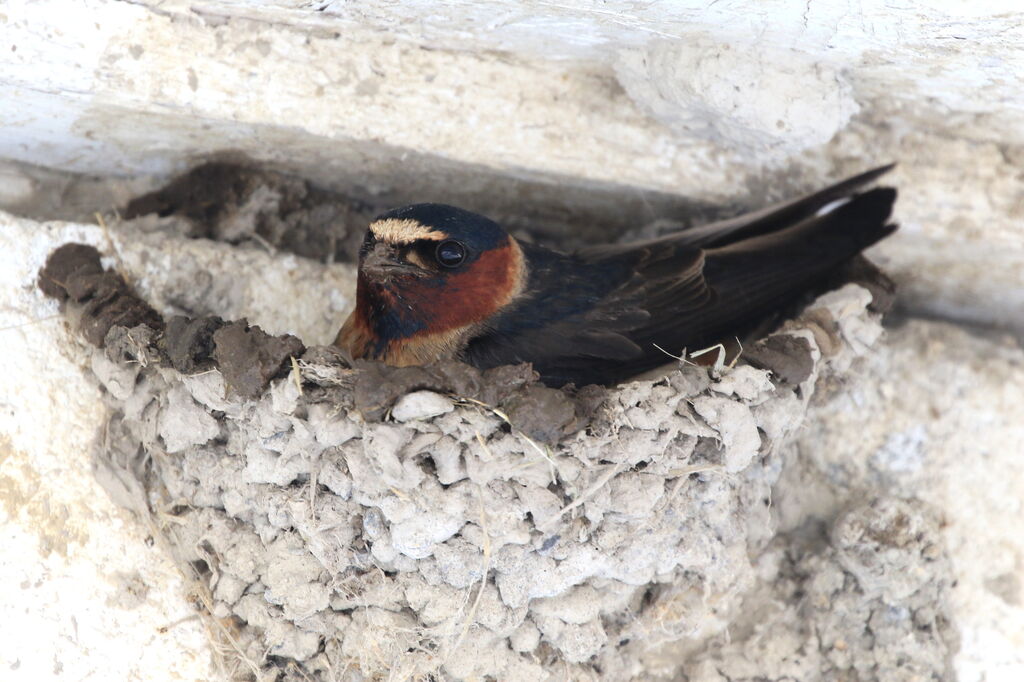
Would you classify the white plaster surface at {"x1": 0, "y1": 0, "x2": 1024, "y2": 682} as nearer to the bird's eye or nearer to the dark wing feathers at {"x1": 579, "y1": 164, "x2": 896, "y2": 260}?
the dark wing feathers at {"x1": 579, "y1": 164, "x2": 896, "y2": 260}

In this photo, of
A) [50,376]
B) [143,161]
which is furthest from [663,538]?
[143,161]

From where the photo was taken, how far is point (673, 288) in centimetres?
282

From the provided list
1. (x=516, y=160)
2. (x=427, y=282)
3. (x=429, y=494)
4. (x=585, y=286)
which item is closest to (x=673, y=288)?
(x=585, y=286)

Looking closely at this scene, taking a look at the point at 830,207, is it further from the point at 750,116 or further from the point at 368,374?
the point at 368,374

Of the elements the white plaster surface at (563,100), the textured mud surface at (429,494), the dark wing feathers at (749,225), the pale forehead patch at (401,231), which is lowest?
the textured mud surface at (429,494)

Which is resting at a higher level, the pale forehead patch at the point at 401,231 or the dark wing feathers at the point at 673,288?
the pale forehead patch at the point at 401,231

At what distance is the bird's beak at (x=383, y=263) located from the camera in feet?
8.55

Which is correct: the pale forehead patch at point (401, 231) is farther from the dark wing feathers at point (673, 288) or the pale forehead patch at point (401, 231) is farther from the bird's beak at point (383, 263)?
the dark wing feathers at point (673, 288)

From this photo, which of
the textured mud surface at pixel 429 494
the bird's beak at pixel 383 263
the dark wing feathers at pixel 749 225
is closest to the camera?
the textured mud surface at pixel 429 494

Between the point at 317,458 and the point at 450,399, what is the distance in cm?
33

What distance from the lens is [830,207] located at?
119 inches

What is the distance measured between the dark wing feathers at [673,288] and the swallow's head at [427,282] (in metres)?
0.07

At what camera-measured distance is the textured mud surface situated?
2303mm

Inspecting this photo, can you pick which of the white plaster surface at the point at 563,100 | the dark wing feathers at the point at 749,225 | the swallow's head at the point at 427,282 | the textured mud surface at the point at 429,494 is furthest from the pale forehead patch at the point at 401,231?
the dark wing feathers at the point at 749,225
